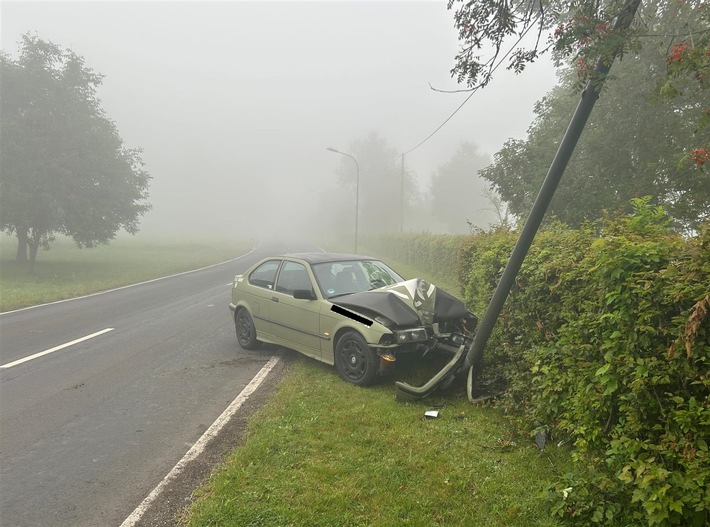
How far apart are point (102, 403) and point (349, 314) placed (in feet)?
10.7

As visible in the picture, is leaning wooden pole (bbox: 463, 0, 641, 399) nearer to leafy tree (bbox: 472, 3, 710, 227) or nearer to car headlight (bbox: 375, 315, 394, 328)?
car headlight (bbox: 375, 315, 394, 328)

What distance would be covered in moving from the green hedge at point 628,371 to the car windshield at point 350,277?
2866 millimetres

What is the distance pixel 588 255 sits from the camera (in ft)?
12.5

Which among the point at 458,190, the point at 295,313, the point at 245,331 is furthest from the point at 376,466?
the point at 458,190

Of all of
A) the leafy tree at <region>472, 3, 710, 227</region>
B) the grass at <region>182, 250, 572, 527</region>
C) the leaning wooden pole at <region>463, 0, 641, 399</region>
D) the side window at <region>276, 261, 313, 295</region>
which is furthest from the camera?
the leafy tree at <region>472, 3, 710, 227</region>

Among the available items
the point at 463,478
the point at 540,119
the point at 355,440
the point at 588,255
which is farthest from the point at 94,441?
the point at 540,119

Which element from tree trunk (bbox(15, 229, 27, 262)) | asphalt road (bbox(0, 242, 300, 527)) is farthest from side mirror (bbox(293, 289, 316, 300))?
tree trunk (bbox(15, 229, 27, 262))

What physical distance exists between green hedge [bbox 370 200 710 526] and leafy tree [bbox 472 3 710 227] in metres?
8.40

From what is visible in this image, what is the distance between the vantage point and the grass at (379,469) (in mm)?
3146

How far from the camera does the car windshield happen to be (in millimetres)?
6473

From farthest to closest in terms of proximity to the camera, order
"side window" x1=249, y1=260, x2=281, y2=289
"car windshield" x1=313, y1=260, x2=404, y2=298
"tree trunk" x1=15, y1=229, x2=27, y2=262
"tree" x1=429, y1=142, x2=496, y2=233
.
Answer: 1. "tree" x1=429, y1=142, x2=496, y2=233
2. "tree trunk" x1=15, y1=229, x2=27, y2=262
3. "side window" x1=249, y1=260, x2=281, y2=289
4. "car windshield" x1=313, y1=260, x2=404, y2=298

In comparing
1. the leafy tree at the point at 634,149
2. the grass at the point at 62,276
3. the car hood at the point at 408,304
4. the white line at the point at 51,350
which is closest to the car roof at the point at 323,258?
the car hood at the point at 408,304

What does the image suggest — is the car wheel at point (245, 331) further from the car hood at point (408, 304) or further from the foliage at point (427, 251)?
the foliage at point (427, 251)

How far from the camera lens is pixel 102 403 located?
5.41 metres
